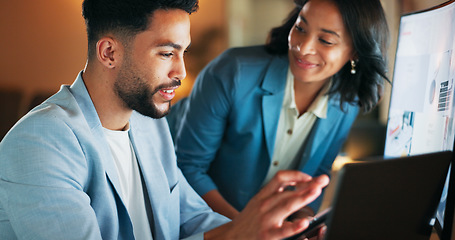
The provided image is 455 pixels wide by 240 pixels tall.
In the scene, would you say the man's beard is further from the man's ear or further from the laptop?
the laptop

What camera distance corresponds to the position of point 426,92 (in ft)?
3.73

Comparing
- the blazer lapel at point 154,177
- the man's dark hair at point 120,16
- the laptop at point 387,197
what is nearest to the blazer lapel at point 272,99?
the blazer lapel at point 154,177

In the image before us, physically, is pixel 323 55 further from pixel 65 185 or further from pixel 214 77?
pixel 65 185

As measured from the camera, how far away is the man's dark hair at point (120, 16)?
106cm

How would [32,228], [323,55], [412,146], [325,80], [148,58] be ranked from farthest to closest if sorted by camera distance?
[325,80] < [323,55] < [412,146] < [148,58] < [32,228]

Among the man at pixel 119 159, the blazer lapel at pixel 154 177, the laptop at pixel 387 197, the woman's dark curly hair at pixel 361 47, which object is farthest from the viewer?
the woman's dark curly hair at pixel 361 47

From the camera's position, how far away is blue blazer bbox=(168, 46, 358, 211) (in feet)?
5.24

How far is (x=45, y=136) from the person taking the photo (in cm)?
90

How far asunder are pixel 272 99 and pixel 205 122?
0.25m

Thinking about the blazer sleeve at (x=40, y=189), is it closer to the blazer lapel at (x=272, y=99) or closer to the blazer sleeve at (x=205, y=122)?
the blazer sleeve at (x=205, y=122)

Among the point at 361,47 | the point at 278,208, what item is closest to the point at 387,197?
the point at 278,208

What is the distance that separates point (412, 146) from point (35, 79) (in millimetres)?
990

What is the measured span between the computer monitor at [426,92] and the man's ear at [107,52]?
2.44 ft

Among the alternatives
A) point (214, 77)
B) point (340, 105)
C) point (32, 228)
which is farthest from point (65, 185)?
point (340, 105)
